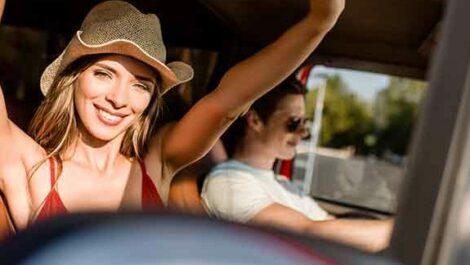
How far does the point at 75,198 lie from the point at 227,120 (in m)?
0.32

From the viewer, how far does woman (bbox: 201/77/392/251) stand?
1683 mm

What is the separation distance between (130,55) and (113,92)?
0.09 metres

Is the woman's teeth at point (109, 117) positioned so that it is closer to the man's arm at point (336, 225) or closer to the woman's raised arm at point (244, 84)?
the woman's raised arm at point (244, 84)

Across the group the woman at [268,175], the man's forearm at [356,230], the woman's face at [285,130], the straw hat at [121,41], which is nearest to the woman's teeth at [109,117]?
the straw hat at [121,41]

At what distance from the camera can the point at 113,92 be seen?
177cm

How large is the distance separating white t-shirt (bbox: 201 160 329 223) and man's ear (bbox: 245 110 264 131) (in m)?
0.08

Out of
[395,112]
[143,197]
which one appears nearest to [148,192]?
[143,197]

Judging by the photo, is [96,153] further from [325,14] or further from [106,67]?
[325,14]

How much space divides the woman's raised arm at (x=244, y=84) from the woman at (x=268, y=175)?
0.15 ft

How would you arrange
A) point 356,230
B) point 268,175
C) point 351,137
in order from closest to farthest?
point 356,230 → point 268,175 → point 351,137

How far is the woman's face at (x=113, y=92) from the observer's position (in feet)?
5.81

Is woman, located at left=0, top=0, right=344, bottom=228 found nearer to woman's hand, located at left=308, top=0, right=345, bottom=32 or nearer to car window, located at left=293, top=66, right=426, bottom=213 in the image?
woman's hand, located at left=308, top=0, right=345, bottom=32

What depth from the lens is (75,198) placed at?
5.70 feet

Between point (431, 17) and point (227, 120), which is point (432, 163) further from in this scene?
point (227, 120)
